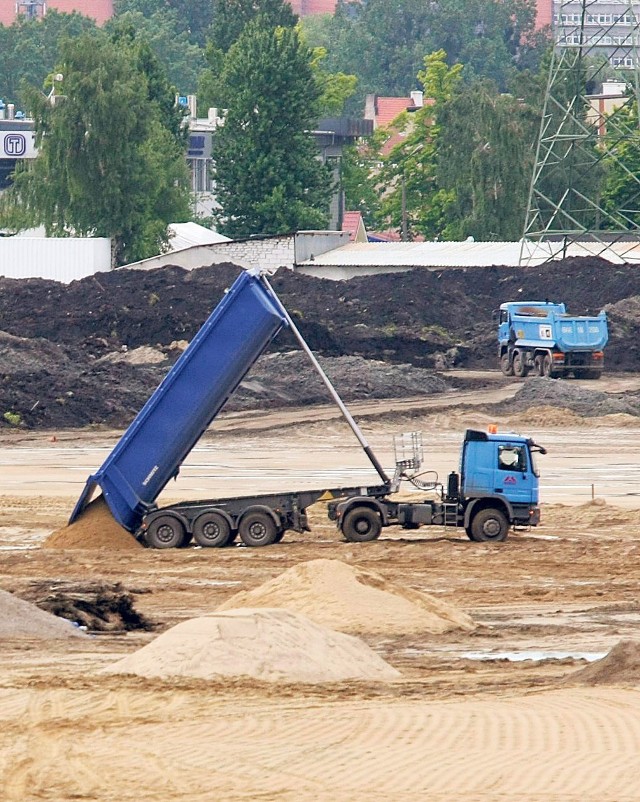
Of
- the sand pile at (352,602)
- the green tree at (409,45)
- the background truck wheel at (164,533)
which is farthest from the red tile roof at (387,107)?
the sand pile at (352,602)

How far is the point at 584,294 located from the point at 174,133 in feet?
107

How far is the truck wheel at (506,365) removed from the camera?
5134 centimetres

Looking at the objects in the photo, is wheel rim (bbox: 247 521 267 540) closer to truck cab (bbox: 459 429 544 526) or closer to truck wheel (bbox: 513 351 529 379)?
truck cab (bbox: 459 429 544 526)

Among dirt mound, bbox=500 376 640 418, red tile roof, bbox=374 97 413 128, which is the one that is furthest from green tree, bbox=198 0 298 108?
dirt mound, bbox=500 376 640 418

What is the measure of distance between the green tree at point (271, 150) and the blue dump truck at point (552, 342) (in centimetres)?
3606

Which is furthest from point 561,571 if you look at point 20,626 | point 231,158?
point 231,158

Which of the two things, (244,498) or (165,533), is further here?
(244,498)

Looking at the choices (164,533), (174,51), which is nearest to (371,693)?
(164,533)

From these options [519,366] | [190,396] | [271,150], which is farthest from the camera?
[271,150]

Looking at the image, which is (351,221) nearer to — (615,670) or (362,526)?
(362,526)

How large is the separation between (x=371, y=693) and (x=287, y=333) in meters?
40.9

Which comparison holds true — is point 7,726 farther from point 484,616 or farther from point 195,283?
point 195,283

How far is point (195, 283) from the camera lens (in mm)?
62406

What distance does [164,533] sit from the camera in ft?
79.0
